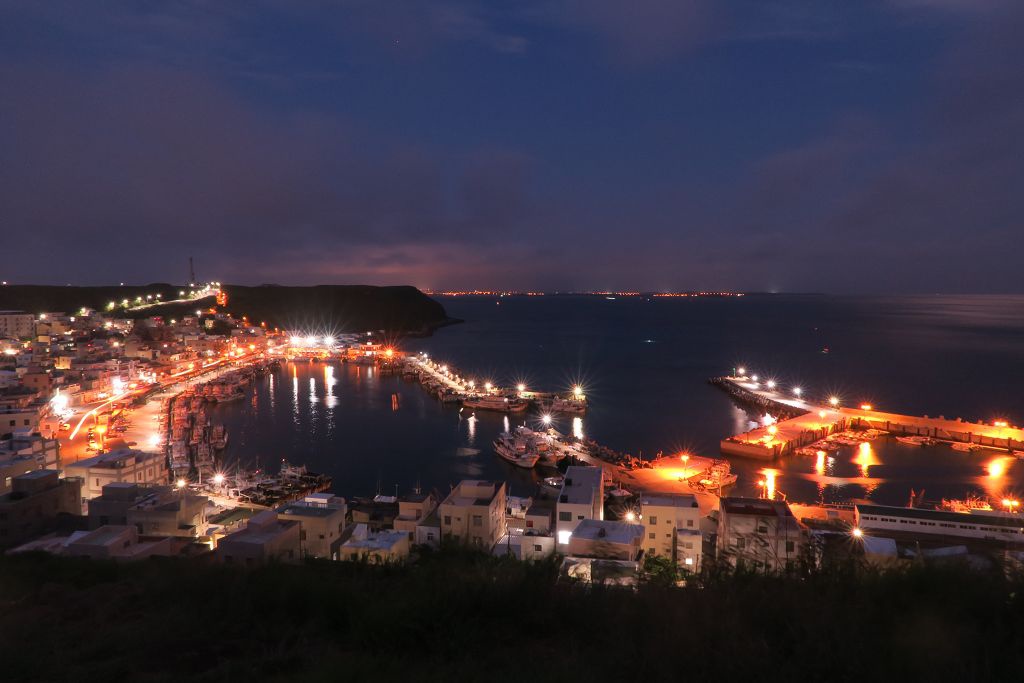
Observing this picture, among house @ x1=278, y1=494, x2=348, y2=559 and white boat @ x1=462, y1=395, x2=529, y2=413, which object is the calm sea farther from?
house @ x1=278, y1=494, x2=348, y2=559

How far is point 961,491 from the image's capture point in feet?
32.3

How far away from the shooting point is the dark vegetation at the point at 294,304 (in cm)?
3738

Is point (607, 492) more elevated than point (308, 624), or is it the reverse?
point (308, 624)

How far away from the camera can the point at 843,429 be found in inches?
548

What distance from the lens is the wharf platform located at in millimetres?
12125

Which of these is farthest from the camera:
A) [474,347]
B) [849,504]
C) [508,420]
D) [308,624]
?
[474,347]

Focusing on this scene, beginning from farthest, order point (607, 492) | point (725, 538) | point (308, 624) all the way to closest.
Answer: point (607, 492) → point (725, 538) → point (308, 624)

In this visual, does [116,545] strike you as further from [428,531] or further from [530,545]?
[530,545]

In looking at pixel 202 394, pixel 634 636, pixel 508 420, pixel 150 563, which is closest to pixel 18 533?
A: pixel 150 563

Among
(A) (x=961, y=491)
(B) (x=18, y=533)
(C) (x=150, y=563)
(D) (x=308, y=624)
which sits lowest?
(A) (x=961, y=491)

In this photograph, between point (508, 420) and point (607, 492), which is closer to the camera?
point (607, 492)

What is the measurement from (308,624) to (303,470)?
28.8 ft

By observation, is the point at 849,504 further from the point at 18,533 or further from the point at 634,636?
the point at 18,533

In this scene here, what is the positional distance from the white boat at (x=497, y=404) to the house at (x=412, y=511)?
30.9ft
